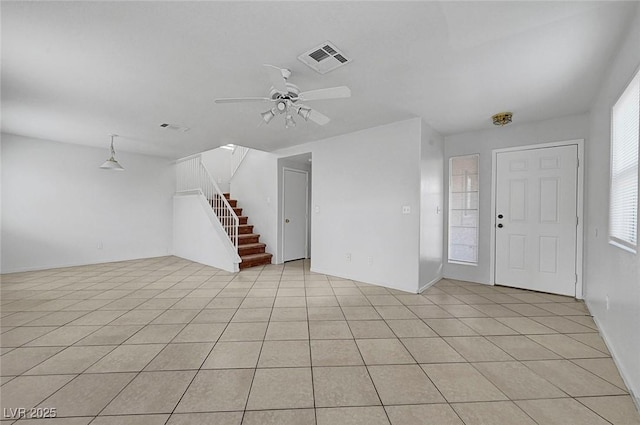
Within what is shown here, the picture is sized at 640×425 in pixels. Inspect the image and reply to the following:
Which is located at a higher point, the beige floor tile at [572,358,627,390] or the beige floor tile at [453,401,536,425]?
the beige floor tile at [572,358,627,390]

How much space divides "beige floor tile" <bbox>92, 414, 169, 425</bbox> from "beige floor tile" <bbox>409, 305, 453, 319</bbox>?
8.30 ft

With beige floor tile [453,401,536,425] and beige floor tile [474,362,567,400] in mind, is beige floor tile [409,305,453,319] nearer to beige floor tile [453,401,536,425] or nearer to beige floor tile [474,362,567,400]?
beige floor tile [474,362,567,400]

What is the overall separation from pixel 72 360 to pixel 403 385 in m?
2.61

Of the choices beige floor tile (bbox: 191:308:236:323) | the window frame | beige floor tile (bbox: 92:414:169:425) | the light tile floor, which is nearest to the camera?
beige floor tile (bbox: 92:414:169:425)

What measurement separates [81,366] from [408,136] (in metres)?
4.31

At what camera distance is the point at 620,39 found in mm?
1973

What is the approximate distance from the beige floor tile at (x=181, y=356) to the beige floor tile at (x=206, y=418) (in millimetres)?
497

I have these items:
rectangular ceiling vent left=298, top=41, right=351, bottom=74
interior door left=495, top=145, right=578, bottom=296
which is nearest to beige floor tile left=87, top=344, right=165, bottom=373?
rectangular ceiling vent left=298, top=41, right=351, bottom=74

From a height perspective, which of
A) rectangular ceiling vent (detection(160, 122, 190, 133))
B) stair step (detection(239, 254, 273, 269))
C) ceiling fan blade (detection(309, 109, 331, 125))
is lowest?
stair step (detection(239, 254, 273, 269))

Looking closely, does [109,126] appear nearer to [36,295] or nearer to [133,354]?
[36,295]

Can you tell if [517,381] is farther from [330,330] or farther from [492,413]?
[330,330]

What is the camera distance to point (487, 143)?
418 cm

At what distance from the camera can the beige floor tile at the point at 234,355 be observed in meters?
2.02

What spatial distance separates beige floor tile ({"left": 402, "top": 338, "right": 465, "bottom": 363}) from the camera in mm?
2100
